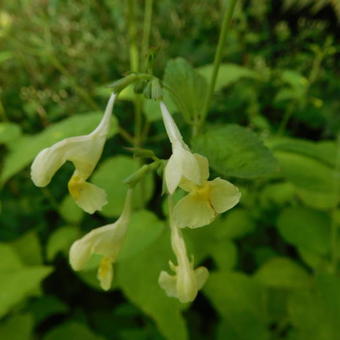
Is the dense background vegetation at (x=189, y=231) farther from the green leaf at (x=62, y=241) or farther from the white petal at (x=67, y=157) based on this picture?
the white petal at (x=67, y=157)

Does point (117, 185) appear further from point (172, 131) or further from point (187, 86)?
point (172, 131)

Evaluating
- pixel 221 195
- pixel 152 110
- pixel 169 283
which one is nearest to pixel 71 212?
pixel 152 110

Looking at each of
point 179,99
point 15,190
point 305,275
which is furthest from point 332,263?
point 15,190

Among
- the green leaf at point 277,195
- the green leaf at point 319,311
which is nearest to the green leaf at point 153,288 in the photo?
the green leaf at point 319,311

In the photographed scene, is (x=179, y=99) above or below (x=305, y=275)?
above

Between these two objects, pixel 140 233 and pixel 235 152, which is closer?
pixel 235 152

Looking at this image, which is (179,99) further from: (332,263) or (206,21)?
(206,21)
